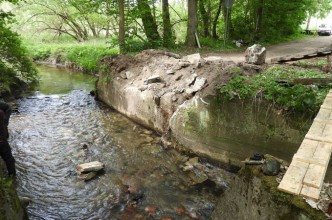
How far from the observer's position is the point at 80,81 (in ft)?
52.4

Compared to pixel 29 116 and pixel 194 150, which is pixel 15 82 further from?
pixel 194 150

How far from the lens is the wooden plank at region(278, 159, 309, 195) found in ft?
8.57

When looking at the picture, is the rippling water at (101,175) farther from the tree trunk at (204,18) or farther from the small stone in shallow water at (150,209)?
the tree trunk at (204,18)

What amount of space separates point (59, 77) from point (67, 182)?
1240 centimetres

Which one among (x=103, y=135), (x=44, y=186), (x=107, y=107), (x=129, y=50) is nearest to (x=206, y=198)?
(x=44, y=186)

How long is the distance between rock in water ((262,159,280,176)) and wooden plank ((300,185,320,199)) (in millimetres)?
908

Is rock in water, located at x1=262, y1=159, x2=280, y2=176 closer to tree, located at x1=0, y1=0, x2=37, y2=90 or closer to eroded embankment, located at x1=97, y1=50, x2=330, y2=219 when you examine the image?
eroded embankment, located at x1=97, y1=50, x2=330, y2=219

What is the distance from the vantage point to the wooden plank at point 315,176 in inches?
103

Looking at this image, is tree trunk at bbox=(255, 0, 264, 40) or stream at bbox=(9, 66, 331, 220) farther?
tree trunk at bbox=(255, 0, 264, 40)

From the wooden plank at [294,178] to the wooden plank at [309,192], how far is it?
4cm

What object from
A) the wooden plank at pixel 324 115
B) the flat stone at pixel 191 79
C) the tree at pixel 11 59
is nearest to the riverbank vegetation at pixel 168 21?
the tree at pixel 11 59

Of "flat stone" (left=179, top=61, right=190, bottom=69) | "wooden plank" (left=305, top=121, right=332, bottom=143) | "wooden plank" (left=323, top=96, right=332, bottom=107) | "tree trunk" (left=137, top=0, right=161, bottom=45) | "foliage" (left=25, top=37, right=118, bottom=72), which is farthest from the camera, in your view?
"foliage" (left=25, top=37, right=118, bottom=72)

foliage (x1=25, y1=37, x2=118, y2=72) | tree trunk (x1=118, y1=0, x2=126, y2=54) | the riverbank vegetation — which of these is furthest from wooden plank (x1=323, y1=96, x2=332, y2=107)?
foliage (x1=25, y1=37, x2=118, y2=72)

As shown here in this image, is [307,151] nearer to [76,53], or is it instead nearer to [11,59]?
[11,59]
